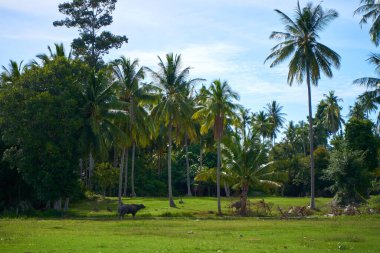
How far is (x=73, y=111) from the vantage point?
44156 mm

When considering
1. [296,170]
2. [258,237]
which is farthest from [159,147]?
[258,237]

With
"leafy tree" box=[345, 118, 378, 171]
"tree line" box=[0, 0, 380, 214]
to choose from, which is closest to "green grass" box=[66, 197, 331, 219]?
"tree line" box=[0, 0, 380, 214]

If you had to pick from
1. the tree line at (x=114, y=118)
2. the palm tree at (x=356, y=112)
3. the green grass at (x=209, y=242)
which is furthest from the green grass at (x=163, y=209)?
the palm tree at (x=356, y=112)

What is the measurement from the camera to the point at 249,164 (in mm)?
46219

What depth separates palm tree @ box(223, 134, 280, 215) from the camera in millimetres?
46094

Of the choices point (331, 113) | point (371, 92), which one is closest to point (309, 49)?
point (371, 92)

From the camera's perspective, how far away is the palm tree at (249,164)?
4609cm

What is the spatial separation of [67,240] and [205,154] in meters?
59.5

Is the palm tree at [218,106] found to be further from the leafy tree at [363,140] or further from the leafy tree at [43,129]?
the leafy tree at [363,140]

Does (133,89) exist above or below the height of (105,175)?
above

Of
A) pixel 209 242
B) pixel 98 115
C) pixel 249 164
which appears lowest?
pixel 209 242

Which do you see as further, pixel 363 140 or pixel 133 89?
pixel 363 140

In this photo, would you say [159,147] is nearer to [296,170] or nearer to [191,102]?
[191,102]

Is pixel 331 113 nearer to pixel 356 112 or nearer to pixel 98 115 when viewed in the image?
pixel 356 112
